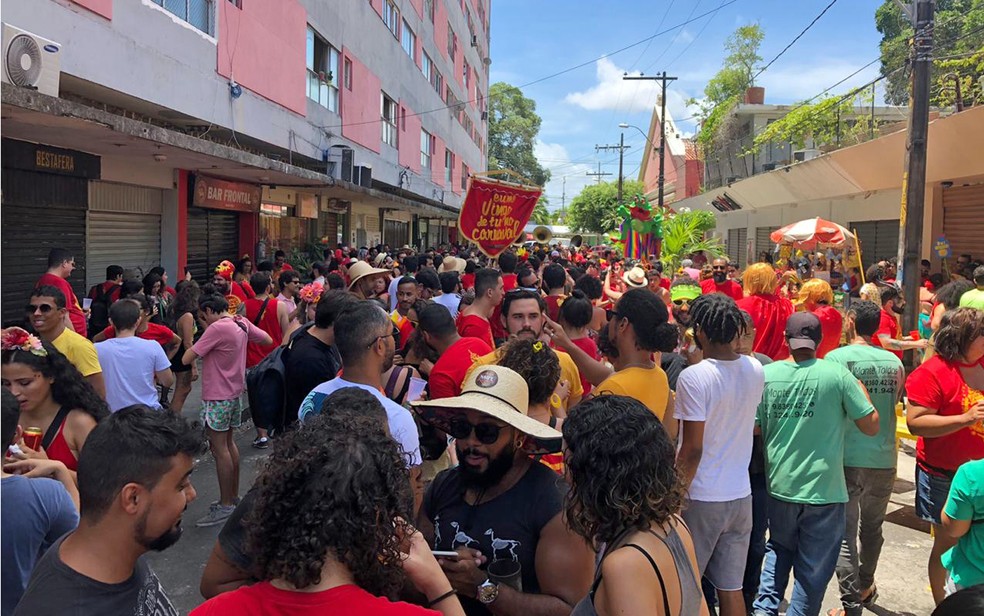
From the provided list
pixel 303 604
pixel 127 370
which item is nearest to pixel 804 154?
pixel 127 370

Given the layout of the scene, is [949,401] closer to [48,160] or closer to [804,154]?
[48,160]

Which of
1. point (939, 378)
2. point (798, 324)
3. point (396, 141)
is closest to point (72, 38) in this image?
point (798, 324)

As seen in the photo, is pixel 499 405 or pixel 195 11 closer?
pixel 499 405

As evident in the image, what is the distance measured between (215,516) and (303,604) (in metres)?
4.35

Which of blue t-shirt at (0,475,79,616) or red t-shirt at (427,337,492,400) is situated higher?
red t-shirt at (427,337,492,400)

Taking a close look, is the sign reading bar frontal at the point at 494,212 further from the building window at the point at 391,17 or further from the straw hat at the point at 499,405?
the building window at the point at 391,17

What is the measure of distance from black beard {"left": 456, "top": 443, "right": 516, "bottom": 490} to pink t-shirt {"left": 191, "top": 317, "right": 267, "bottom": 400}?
3816mm

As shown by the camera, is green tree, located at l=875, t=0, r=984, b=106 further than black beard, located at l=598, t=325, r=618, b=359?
Yes

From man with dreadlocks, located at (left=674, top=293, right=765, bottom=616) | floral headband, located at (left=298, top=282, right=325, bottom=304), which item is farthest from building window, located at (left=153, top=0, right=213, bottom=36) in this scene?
man with dreadlocks, located at (left=674, top=293, right=765, bottom=616)

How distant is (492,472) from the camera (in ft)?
7.90

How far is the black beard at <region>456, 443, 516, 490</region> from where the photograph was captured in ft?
7.87

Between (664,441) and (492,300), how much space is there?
11.7 feet

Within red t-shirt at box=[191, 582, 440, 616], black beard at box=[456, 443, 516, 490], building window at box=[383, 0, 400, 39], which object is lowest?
red t-shirt at box=[191, 582, 440, 616]

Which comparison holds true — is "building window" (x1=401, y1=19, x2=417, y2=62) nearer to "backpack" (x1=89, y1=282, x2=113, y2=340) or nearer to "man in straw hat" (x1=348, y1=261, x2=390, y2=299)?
"backpack" (x1=89, y1=282, x2=113, y2=340)
